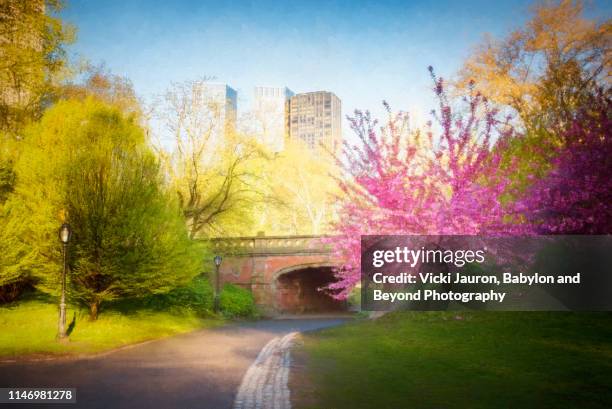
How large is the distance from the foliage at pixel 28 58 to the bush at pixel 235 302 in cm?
1413

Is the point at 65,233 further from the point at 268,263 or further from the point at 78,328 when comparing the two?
the point at 268,263

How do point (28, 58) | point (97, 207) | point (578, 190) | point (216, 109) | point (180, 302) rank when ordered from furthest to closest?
point (216, 109) < point (180, 302) < point (28, 58) < point (97, 207) < point (578, 190)

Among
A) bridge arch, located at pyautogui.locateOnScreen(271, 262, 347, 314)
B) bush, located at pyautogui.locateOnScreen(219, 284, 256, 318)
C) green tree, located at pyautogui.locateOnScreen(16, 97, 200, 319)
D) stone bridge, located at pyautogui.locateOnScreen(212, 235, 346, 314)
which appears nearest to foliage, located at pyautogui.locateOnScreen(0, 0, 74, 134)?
green tree, located at pyautogui.locateOnScreen(16, 97, 200, 319)

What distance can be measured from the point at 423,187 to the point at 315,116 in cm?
14025

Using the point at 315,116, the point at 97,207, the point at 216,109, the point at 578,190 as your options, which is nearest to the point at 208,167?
the point at 216,109

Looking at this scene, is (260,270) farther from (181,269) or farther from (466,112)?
(466,112)

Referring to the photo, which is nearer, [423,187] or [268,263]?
[423,187]

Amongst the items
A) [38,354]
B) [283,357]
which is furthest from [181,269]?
[283,357]

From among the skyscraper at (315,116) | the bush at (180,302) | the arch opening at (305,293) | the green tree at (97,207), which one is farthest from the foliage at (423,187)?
the skyscraper at (315,116)

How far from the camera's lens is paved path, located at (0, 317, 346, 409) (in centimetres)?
799

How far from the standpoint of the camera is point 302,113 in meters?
155

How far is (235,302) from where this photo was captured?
2933cm

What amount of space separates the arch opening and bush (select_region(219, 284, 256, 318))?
4.22 metres

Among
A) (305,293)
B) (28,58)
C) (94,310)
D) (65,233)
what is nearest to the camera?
(65,233)
